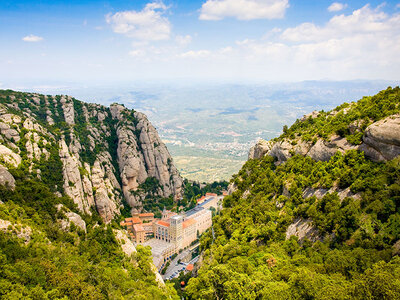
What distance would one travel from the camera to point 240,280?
2180 cm

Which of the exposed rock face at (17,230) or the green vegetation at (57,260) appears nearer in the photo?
the green vegetation at (57,260)

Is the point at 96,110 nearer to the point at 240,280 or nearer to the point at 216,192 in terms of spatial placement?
the point at 216,192

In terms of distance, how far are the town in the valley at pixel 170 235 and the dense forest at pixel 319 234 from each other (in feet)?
96.8

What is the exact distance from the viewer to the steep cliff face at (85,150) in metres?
47.6

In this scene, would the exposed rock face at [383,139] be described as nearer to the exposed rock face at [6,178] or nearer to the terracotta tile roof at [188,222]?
the exposed rock face at [6,178]

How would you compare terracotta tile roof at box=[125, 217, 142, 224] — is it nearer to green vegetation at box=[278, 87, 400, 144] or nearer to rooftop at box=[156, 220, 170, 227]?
rooftop at box=[156, 220, 170, 227]

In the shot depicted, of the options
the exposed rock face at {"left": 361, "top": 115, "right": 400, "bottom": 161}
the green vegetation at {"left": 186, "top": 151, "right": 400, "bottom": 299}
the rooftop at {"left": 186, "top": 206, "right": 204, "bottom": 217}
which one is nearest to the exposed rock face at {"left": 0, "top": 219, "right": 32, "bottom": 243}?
the green vegetation at {"left": 186, "top": 151, "right": 400, "bottom": 299}

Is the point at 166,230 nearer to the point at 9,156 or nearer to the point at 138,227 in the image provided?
the point at 138,227

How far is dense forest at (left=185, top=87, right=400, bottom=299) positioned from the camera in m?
18.3

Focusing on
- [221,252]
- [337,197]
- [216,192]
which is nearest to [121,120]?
[216,192]

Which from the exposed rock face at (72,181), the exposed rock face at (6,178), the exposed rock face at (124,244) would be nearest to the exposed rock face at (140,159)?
the exposed rock face at (72,181)

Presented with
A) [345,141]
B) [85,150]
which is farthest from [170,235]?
[345,141]

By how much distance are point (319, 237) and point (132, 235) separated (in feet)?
166

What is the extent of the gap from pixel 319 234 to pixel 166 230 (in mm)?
48682
